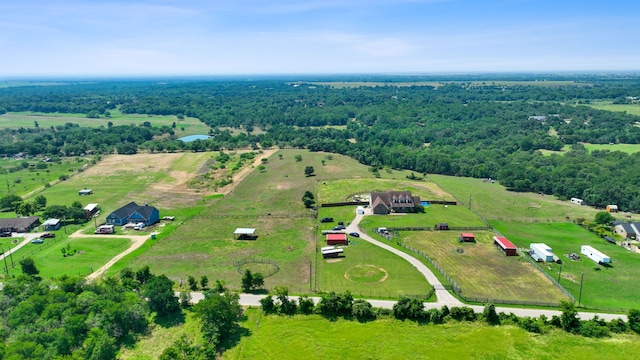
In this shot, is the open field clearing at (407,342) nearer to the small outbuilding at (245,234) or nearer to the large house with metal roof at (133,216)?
the small outbuilding at (245,234)

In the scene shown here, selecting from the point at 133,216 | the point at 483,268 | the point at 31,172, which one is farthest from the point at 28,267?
the point at 31,172

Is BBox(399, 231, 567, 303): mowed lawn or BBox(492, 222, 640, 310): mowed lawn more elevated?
BBox(399, 231, 567, 303): mowed lawn

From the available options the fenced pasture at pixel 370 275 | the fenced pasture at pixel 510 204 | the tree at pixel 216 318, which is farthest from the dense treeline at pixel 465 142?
the tree at pixel 216 318

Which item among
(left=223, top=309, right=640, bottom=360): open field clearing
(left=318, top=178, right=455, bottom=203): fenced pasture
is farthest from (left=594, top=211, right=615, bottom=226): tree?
(left=223, top=309, right=640, bottom=360): open field clearing

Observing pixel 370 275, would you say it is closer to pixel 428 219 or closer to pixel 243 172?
pixel 428 219

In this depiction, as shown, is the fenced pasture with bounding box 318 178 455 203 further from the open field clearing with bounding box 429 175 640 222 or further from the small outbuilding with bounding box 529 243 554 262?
the small outbuilding with bounding box 529 243 554 262

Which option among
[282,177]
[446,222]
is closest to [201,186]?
[282,177]

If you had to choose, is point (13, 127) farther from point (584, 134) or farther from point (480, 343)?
point (584, 134)
